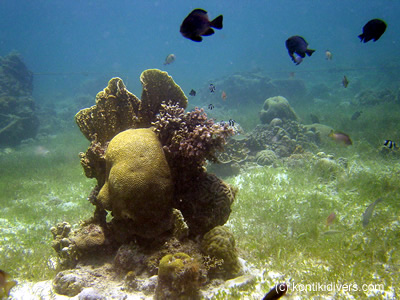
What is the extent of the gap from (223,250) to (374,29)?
5.16m

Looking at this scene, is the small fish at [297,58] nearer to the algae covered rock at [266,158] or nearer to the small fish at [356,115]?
the algae covered rock at [266,158]

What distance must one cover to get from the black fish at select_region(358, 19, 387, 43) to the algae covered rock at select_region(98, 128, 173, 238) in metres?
4.73

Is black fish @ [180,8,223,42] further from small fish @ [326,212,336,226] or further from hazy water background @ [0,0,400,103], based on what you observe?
hazy water background @ [0,0,400,103]

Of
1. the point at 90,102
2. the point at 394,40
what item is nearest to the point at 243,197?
the point at 90,102

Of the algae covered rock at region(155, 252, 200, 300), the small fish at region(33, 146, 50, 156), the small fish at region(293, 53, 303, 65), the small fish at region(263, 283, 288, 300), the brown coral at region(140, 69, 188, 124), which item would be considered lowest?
the algae covered rock at region(155, 252, 200, 300)

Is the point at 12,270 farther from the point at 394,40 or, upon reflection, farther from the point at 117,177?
the point at 394,40

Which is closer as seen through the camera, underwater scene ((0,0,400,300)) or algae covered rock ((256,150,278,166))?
underwater scene ((0,0,400,300))

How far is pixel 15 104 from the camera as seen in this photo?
67.7 ft

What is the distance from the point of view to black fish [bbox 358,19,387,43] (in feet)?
13.8

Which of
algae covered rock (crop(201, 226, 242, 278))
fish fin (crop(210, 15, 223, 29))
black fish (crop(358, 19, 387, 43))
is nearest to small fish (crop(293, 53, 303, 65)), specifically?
black fish (crop(358, 19, 387, 43))

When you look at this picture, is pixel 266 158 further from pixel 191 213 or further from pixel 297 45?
pixel 191 213

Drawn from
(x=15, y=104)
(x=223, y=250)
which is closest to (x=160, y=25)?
(x=15, y=104)

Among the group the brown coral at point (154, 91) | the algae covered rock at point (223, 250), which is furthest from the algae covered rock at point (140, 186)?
the brown coral at point (154, 91)

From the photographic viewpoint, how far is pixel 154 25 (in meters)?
169
